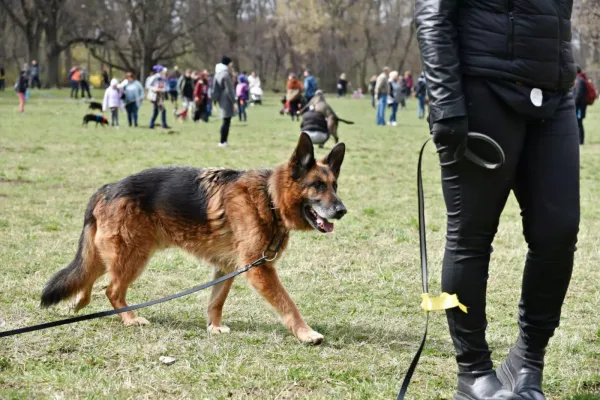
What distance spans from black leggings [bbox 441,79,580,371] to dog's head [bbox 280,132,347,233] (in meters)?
1.18

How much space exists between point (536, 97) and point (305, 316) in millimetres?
2442

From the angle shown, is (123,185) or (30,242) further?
(30,242)

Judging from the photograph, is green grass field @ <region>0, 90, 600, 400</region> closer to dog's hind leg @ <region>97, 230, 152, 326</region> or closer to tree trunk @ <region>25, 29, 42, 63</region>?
dog's hind leg @ <region>97, 230, 152, 326</region>

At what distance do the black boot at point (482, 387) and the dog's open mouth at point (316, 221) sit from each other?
1.32 metres

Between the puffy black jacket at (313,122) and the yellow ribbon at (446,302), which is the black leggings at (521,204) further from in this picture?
the puffy black jacket at (313,122)

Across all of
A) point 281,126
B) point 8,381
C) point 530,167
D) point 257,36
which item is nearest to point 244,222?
point 8,381

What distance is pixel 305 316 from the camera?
4906 mm

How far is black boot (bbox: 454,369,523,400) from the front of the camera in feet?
10.3

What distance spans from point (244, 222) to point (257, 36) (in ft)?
198

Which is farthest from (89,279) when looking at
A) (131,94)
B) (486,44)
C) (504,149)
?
(131,94)

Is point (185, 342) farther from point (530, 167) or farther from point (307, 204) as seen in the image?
point (530, 167)

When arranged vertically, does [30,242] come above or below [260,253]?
below

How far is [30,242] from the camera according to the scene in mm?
7020

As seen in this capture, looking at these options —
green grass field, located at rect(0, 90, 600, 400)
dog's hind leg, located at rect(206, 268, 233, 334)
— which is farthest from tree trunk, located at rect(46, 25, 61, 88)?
dog's hind leg, located at rect(206, 268, 233, 334)
